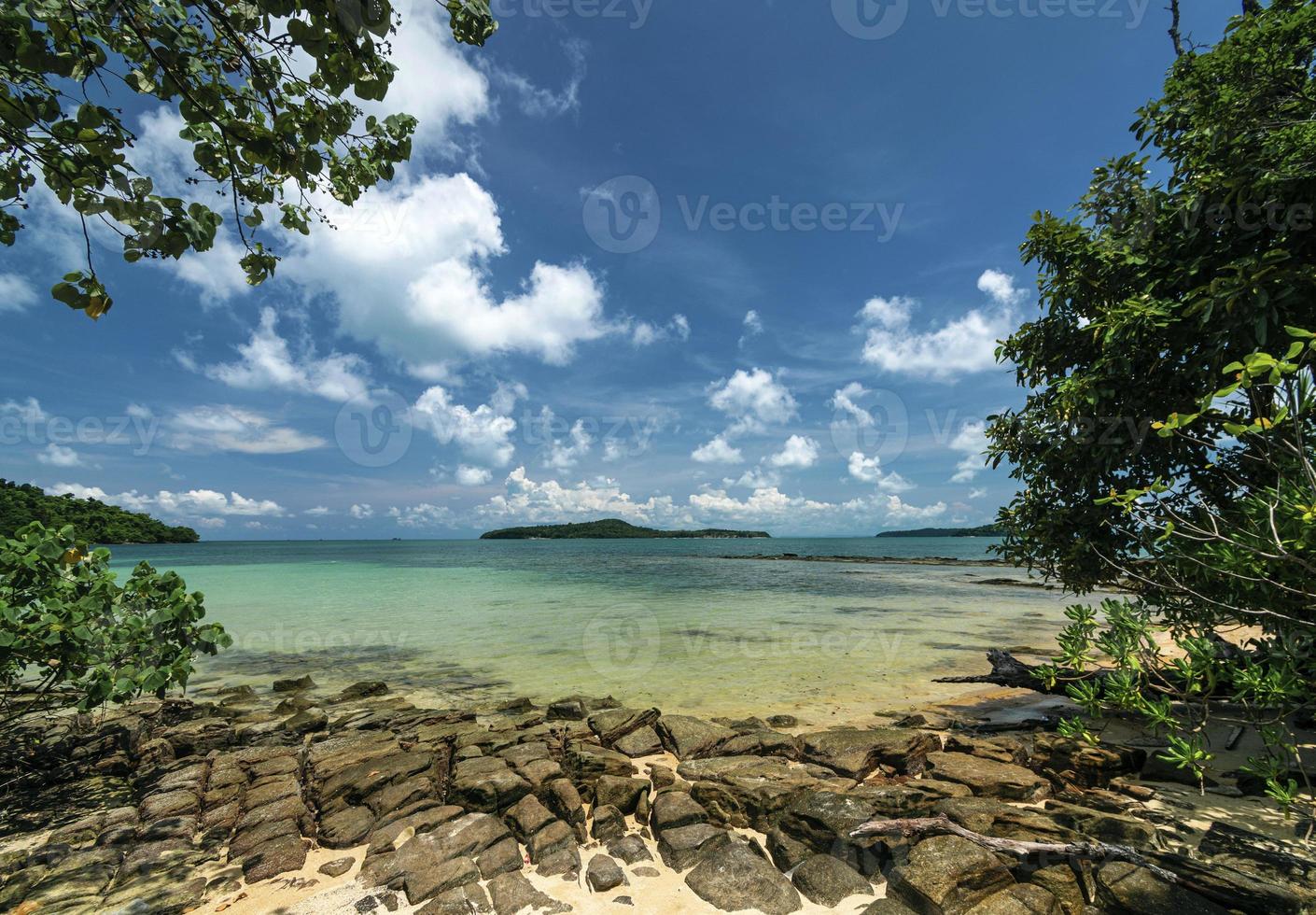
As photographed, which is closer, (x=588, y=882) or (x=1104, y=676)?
(x=1104, y=676)

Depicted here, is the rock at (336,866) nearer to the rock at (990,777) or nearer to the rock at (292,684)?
the rock at (990,777)

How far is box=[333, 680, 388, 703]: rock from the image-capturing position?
12.5m

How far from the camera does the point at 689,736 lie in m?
8.16

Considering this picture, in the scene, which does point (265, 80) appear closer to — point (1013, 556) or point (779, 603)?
point (1013, 556)

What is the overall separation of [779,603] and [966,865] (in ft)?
87.4

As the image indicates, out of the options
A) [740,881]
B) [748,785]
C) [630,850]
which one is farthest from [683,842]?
[748,785]

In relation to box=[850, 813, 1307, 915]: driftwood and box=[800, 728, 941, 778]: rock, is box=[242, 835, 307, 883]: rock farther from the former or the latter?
box=[800, 728, 941, 778]: rock

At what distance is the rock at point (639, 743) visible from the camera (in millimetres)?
7958

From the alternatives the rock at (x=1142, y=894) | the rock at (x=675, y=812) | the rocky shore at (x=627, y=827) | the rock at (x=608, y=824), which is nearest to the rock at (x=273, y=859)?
the rocky shore at (x=627, y=827)

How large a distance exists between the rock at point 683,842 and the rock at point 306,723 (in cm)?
781

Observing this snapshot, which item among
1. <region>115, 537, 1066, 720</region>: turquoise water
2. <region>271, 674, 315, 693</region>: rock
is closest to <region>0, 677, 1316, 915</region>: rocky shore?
<region>115, 537, 1066, 720</region>: turquoise water

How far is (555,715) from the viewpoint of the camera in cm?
1044

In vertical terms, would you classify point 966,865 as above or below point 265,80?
below

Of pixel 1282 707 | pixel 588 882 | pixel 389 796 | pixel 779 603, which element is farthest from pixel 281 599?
pixel 1282 707
